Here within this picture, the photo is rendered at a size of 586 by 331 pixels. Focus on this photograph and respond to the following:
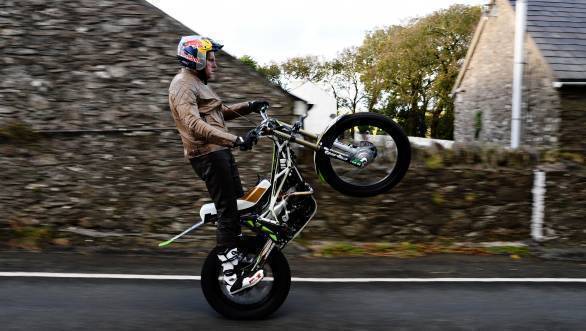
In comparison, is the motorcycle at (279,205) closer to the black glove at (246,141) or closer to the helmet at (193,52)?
the black glove at (246,141)

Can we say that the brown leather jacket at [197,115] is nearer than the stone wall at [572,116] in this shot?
Yes

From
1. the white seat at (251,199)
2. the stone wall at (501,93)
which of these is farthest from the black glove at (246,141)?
the stone wall at (501,93)

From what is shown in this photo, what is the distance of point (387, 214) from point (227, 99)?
301 cm

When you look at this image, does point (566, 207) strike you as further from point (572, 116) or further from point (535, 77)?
point (535, 77)

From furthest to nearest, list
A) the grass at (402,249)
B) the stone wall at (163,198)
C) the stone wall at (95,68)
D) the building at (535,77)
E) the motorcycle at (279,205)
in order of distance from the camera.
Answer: the building at (535,77) < the stone wall at (95,68) < the stone wall at (163,198) < the grass at (402,249) < the motorcycle at (279,205)

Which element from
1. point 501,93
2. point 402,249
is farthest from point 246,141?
point 501,93

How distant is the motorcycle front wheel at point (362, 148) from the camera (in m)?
4.83

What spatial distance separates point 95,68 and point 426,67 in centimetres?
4225

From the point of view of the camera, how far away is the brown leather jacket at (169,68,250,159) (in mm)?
4473

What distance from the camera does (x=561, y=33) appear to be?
19.1 m

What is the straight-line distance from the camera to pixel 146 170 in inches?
339

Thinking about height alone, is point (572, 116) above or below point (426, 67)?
below

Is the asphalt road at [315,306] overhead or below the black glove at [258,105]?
below

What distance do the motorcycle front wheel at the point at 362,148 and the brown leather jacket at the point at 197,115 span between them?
87cm
